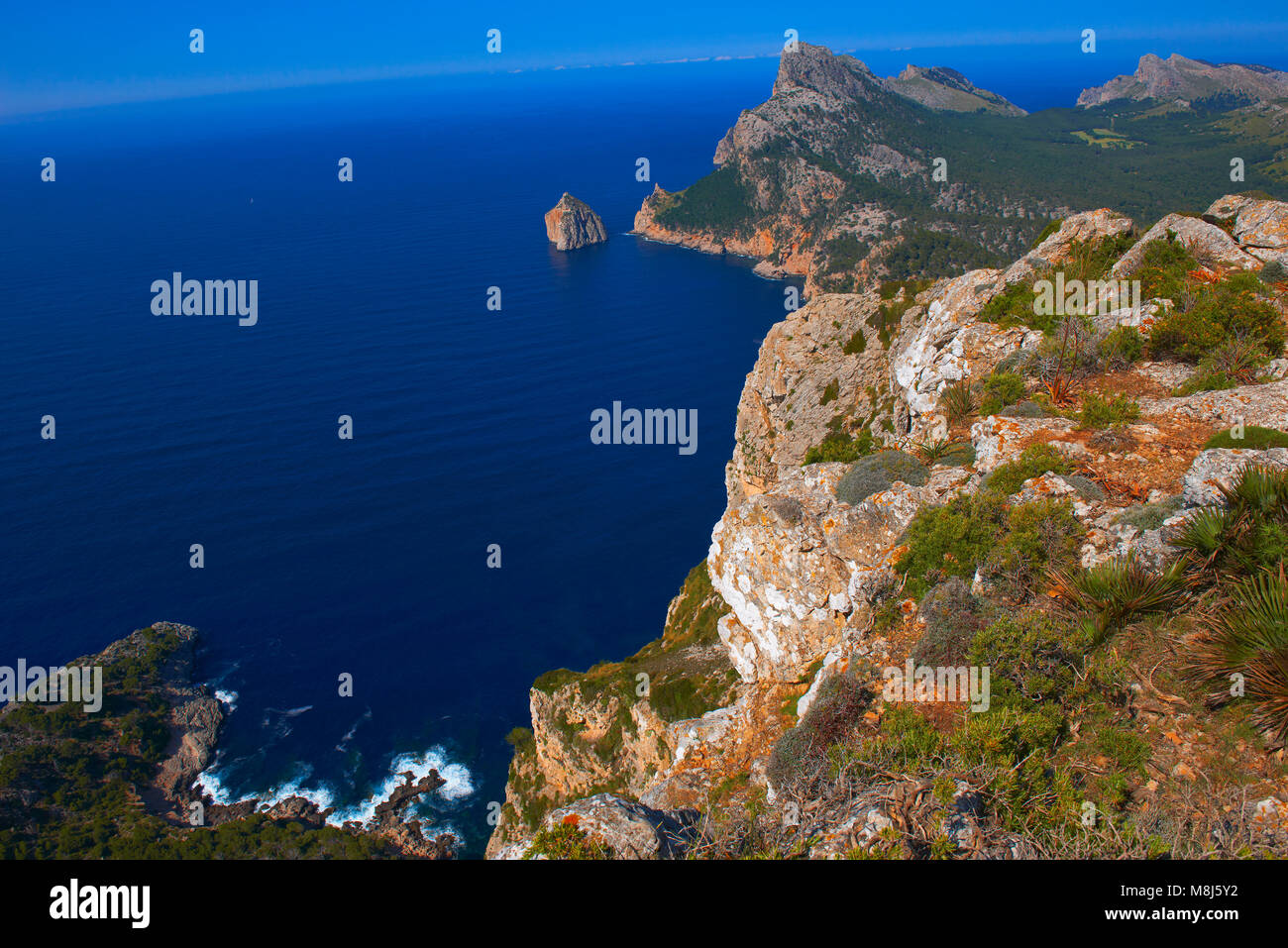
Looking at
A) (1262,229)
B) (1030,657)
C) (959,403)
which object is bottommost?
(1030,657)

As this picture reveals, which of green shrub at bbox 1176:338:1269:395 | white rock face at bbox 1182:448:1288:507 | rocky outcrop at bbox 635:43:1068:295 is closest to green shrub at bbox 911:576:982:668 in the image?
white rock face at bbox 1182:448:1288:507

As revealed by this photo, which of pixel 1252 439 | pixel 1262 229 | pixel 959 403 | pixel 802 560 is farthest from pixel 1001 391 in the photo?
pixel 1262 229

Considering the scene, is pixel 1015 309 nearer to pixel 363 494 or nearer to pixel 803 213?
pixel 363 494

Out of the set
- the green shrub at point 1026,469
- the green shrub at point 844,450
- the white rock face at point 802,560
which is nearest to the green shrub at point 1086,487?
the green shrub at point 1026,469

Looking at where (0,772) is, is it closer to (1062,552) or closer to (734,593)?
(734,593)

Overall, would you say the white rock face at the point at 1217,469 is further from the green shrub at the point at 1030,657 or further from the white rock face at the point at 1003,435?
the white rock face at the point at 1003,435

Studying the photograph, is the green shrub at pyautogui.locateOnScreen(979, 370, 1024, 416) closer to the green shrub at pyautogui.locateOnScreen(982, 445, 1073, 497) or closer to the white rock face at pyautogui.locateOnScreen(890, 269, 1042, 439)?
the white rock face at pyautogui.locateOnScreen(890, 269, 1042, 439)
